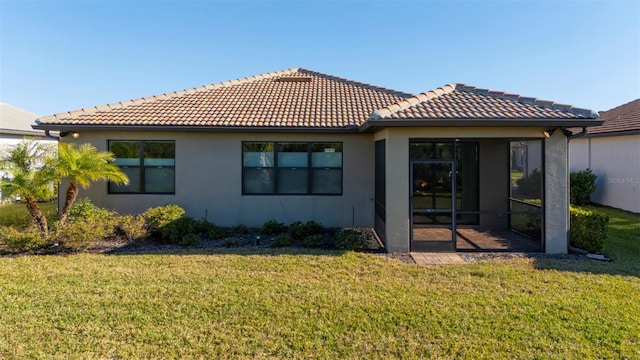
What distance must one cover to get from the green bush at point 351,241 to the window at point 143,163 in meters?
6.02

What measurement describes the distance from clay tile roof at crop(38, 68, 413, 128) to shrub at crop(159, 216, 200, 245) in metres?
3.09

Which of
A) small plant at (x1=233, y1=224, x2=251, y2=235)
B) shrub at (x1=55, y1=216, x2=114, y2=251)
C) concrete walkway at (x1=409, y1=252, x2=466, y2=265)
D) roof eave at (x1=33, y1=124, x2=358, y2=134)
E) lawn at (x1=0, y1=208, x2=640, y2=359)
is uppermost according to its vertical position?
roof eave at (x1=33, y1=124, x2=358, y2=134)

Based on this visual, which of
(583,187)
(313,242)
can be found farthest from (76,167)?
(583,187)

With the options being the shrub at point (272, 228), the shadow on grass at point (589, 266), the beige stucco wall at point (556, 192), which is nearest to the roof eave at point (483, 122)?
the beige stucco wall at point (556, 192)

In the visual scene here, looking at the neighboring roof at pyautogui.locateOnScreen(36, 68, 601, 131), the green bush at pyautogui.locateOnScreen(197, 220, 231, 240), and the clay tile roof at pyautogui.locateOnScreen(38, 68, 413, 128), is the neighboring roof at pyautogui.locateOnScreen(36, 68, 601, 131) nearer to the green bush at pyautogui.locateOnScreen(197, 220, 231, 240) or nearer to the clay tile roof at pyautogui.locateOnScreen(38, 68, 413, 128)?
the clay tile roof at pyautogui.locateOnScreen(38, 68, 413, 128)


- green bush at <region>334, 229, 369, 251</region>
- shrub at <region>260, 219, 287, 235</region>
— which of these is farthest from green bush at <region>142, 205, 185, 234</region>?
green bush at <region>334, 229, 369, 251</region>

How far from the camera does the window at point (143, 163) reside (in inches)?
425

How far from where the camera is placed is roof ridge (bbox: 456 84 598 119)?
302 inches

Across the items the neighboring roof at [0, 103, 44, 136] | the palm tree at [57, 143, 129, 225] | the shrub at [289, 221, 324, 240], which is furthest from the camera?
the neighboring roof at [0, 103, 44, 136]

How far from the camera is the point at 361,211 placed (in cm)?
1093

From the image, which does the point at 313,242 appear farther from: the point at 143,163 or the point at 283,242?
the point at 143,163

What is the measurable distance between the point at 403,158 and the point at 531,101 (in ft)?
12.7

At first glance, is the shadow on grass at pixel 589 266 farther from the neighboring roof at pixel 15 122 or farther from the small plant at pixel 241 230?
the neighboring roof at pixel 15 122

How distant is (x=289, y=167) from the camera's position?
10.9m
